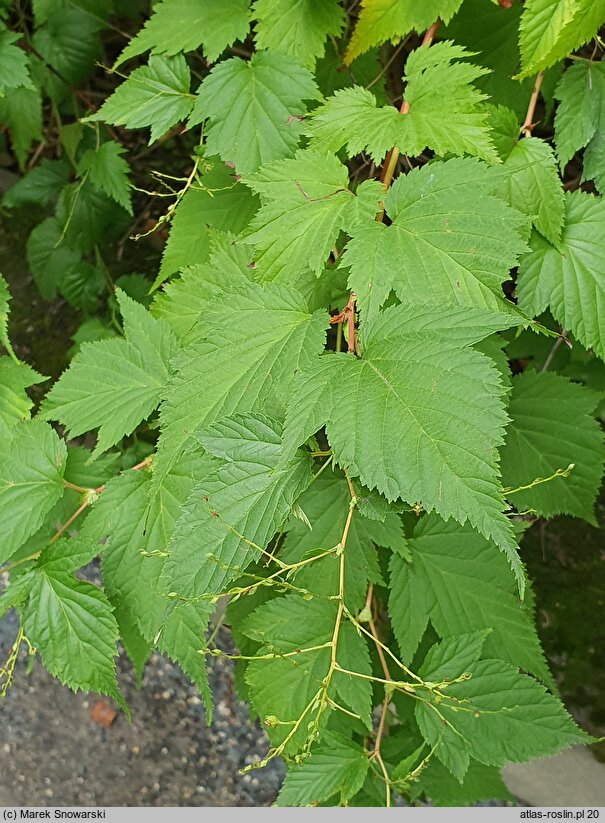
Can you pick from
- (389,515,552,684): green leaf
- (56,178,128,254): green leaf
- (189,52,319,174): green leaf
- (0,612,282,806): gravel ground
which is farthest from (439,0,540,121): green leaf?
(0,612,282,806): gravel ground

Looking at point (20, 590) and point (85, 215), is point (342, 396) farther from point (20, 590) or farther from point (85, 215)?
point (85, 215)

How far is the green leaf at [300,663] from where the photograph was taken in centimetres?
90

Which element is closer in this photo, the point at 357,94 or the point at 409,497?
the point at 409,497

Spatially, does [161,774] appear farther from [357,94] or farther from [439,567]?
[357,94]


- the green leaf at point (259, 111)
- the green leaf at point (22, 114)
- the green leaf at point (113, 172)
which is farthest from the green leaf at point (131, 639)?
the green leaf at point (22, 114)

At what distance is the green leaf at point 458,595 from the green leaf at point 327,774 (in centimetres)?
15

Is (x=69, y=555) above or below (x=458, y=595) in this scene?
above

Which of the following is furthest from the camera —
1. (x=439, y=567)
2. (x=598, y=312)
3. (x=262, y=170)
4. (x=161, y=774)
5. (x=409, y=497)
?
(x=161, y=774)

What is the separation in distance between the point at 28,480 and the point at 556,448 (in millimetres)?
858

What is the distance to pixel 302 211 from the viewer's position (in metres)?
0.74

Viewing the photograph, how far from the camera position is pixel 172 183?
184cm

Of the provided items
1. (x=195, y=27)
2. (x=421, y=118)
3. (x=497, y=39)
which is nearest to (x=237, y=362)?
(x=421, y=118)

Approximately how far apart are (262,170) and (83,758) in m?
1.75

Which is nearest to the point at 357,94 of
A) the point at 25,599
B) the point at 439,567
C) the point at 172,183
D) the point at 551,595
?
the point at 439,567
